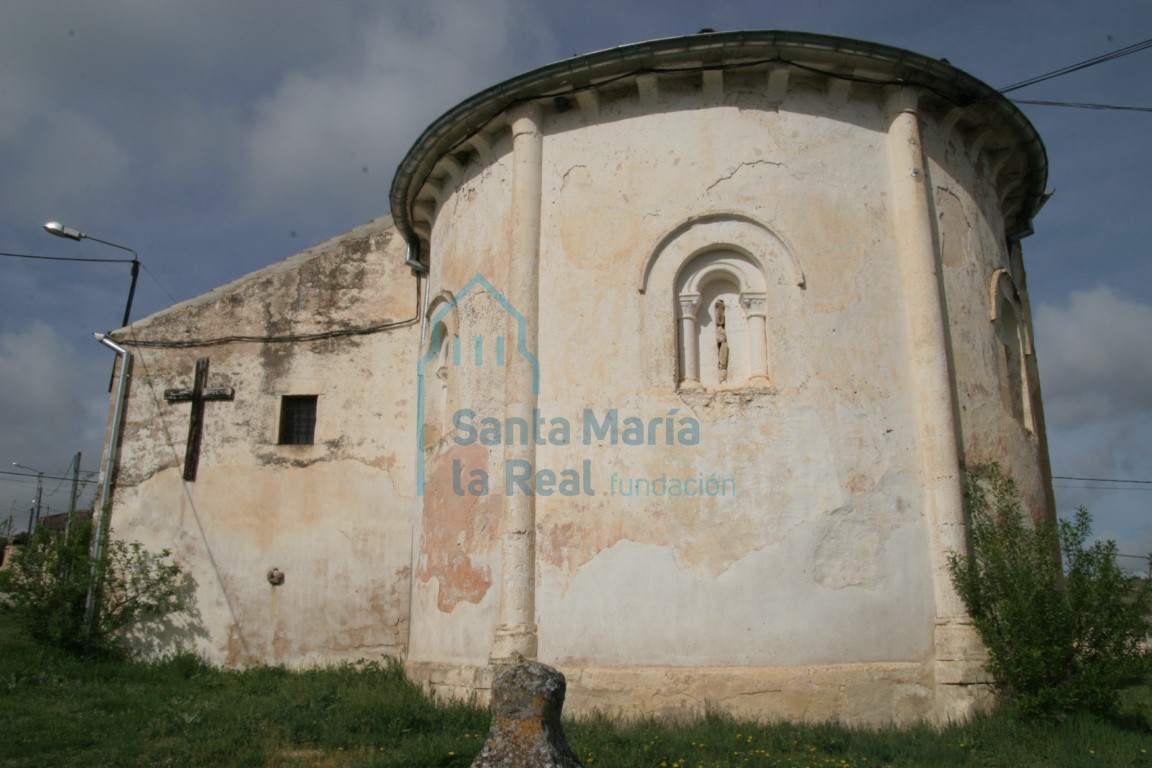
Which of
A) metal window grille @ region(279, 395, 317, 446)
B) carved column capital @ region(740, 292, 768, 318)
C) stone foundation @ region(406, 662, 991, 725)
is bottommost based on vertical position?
stone foundation @ region(406, 662, 991, 725)

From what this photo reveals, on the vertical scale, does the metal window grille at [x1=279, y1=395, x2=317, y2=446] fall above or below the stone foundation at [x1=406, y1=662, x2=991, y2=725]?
above

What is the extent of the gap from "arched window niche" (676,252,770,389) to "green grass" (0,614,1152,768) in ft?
10.7

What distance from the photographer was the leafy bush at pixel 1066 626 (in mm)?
7637

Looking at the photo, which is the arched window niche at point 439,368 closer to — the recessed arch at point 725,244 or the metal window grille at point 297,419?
the metal window grille at point 297,419

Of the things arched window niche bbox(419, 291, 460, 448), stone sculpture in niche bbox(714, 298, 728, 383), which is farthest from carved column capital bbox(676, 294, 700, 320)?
arched window niche bbox(419, 291, 460, 448)

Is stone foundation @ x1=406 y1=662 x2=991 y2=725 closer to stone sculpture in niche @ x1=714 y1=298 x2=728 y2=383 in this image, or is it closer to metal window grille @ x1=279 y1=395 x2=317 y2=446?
stone sculpture in niche @ x1=714 y1=298 x2=728 y2=383

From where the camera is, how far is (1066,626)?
25.3 feet

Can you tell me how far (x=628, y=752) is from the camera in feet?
22.2

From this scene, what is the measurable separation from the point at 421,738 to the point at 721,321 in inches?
193

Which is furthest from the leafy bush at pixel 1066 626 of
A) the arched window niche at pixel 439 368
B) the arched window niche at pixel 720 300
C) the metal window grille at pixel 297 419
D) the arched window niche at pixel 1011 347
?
the metal window grille at pixel 297 419

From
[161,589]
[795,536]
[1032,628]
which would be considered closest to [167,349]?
[161,589]

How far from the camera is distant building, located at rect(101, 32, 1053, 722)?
8.34m

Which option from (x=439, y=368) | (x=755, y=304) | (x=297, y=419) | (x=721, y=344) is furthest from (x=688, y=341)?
(x=297, y=419)

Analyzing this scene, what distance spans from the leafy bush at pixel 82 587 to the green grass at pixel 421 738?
2.33m
